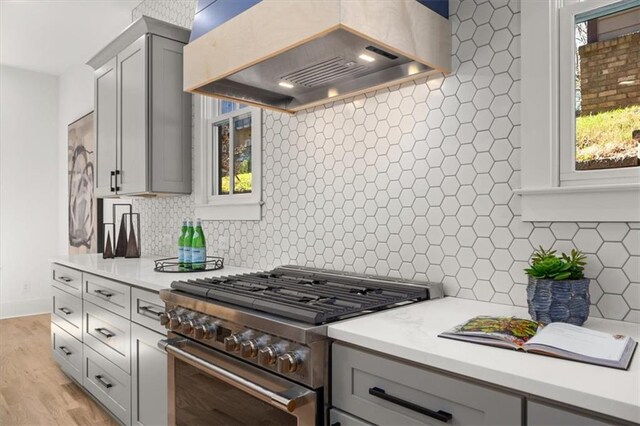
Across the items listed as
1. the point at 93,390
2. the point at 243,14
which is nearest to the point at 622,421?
the point at 243,14

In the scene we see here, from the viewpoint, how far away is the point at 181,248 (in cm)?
253

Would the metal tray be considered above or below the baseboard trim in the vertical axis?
above

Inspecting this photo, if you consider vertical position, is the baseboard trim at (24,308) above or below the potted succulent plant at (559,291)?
below

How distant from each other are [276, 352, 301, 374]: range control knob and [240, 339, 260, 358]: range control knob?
137 millimetres

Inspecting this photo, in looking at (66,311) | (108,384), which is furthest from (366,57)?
(66,311)

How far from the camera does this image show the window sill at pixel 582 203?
1202 mm

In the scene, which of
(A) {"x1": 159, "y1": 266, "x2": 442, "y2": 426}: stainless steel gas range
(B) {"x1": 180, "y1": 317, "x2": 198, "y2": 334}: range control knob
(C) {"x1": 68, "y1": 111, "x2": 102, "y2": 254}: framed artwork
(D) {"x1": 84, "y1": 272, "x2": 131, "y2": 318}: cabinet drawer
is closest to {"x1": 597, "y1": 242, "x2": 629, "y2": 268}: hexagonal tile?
(A) {"x1": 159, "y1": 266, "x2": 442, "y2": 426}: stainless steel gas range

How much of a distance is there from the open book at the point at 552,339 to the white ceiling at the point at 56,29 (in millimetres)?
3846

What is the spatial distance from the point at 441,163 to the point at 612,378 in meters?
0.97

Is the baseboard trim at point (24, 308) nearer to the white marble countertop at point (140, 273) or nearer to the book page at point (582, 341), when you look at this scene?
the white marble countertop at point (140, 273)

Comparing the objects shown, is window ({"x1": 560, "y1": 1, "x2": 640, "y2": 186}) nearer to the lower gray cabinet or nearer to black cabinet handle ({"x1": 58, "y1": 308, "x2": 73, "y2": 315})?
the lower gray cabinet

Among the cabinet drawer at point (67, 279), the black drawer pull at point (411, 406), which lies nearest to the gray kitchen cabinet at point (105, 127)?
the cabinet drawer at point (67, 279)

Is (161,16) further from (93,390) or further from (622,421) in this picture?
(622,421)

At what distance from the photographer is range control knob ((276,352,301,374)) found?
3.91ft
